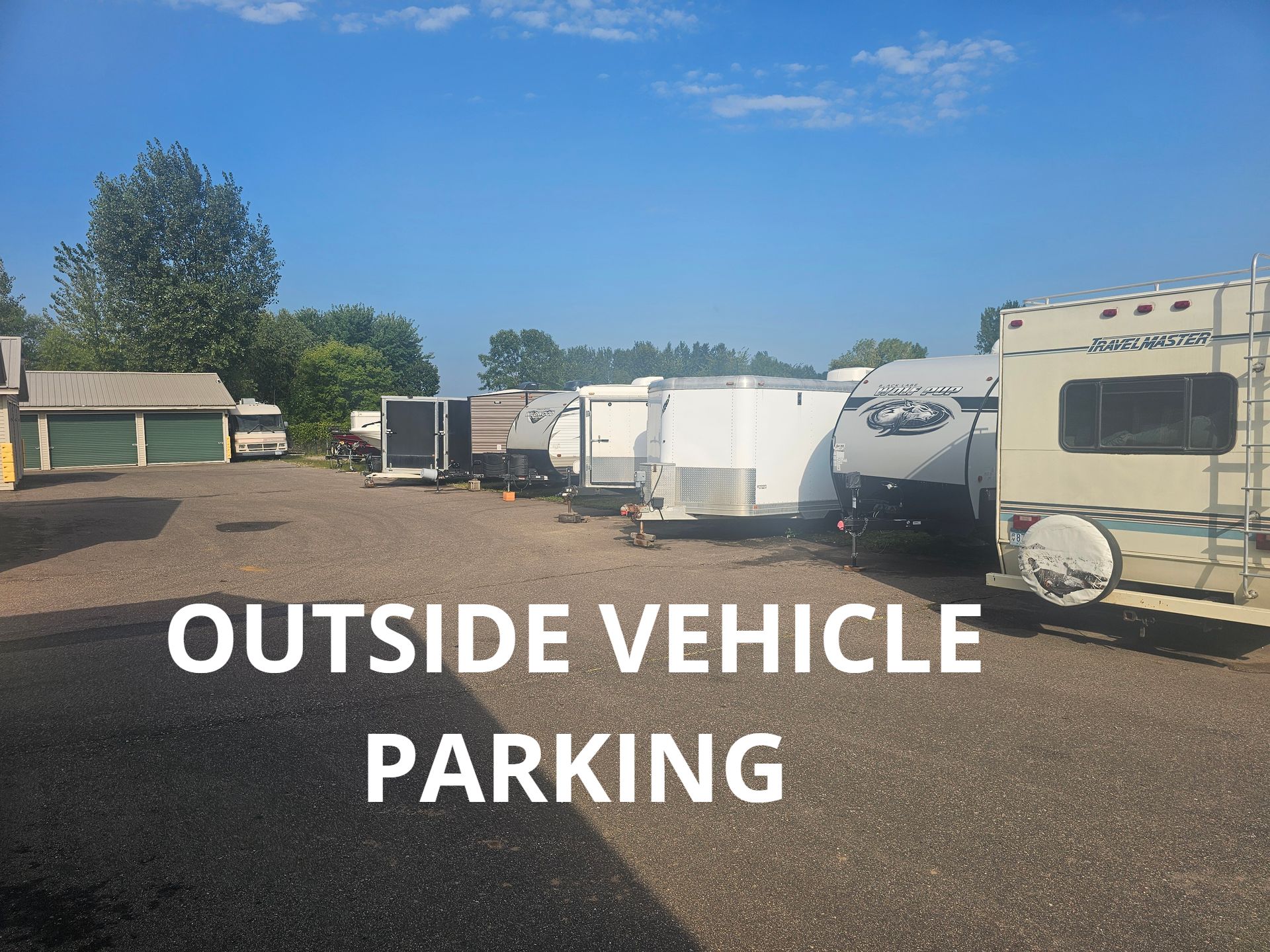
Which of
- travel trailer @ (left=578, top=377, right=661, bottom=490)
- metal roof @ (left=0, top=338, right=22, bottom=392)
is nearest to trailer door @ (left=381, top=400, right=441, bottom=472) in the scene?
travel trailer @ (left=578, top=377, right=661, bottom=490)

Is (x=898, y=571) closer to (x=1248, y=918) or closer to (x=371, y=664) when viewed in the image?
(x=371, y=664)

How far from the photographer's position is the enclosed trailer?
26828 millimetres

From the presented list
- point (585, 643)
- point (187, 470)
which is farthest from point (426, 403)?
point (585, 643)

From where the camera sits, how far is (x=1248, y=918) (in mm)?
3801

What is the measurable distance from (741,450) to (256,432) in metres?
36.8

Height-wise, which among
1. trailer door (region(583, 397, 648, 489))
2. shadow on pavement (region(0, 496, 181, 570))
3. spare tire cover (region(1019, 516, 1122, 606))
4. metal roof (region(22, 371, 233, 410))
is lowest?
shadow on pavement (region(0, 496, 181, 570))

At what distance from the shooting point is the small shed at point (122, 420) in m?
38.2

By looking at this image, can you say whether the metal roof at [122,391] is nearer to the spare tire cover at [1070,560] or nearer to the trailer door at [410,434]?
the trailer door at [410,434]

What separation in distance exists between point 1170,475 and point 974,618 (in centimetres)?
262

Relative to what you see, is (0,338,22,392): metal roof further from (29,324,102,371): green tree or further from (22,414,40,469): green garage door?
(29,324,102,371): green tree

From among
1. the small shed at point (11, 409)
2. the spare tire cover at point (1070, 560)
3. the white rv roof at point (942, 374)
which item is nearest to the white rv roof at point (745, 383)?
the white rv roof at point (942, 374)

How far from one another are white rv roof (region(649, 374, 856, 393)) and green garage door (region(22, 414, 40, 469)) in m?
33.5

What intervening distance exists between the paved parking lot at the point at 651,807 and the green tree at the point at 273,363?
50.7 meters

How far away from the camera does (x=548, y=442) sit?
78.4ft
